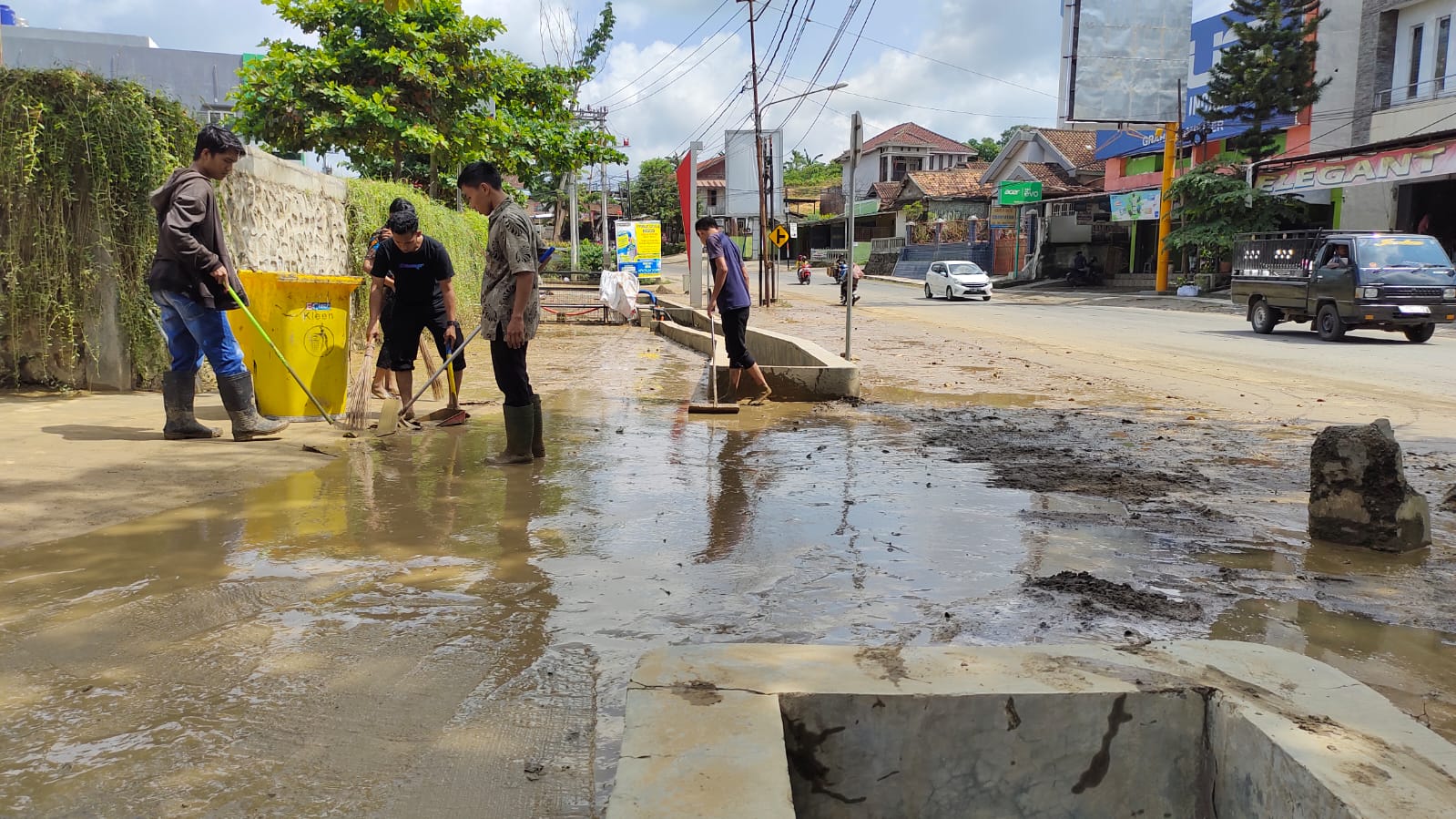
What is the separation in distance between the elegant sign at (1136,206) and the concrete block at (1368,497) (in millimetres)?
30959

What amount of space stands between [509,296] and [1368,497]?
13.8ft

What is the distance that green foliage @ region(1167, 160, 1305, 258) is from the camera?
2780 centimetres

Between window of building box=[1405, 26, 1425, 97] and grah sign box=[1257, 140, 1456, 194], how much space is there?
318 cm

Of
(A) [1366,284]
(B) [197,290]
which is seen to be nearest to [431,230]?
(B) [197,290]

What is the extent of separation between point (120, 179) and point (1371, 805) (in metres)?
7.78

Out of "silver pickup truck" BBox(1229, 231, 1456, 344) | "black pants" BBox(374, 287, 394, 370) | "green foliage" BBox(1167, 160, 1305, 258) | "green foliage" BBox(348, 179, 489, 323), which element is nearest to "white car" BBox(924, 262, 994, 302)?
"green foliage" BBox(1167, 160, 1305, 258)

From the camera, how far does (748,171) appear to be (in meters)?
35.0

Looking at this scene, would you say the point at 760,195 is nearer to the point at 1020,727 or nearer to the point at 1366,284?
the point at 1366,284

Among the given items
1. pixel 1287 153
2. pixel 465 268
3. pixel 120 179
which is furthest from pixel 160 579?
pixel 1287 153

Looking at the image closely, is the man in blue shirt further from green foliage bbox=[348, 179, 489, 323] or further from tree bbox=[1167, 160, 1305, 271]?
Answer: tree bbox=[1167, 160, 1305, 271]

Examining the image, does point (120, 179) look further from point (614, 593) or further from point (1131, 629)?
point (1131, 629)

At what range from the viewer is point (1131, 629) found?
303 cm

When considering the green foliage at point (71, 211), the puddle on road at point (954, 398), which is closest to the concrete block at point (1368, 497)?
the puddle on road at point (954, 398)

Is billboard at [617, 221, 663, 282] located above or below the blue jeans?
above
